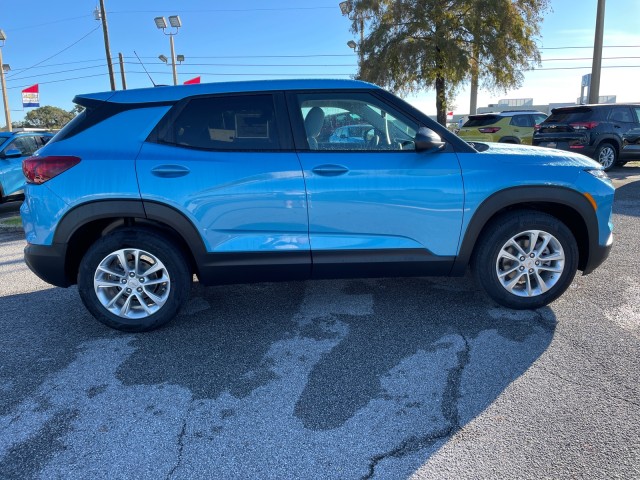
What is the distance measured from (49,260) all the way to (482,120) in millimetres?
14470

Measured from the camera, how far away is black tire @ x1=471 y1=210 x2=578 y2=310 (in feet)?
11.8

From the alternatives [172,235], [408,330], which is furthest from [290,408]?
[172,235]

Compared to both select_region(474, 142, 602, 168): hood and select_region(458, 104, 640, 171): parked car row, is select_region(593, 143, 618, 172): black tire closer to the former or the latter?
select_region(458, 104, 640, 171): parked car row

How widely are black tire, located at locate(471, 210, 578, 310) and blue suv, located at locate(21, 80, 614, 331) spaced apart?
11mm

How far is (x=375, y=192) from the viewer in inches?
133

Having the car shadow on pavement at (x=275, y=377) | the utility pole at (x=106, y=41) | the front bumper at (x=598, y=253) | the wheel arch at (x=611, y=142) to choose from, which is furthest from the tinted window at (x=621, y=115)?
the utility pole at (x=106, y=41)

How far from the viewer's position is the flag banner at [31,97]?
1180 inches

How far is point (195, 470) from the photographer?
216 cm

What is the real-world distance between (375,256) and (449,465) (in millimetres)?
1641

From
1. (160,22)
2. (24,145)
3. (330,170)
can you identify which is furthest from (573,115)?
(160,22)

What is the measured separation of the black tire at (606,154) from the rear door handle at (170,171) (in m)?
11.6

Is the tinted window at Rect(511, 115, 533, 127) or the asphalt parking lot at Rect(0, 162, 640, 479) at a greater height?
the tinted window at Rect(511, 115, 533, 127)

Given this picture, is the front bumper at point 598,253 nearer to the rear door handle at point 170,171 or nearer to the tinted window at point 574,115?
the rear door handle at point 170,171

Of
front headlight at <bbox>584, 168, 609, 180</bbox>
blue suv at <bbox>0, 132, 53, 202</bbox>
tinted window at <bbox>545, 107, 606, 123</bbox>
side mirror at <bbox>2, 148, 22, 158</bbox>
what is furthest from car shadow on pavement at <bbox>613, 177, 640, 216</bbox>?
blue suv at <bbox>0, 132, 53, 202</bbox>
